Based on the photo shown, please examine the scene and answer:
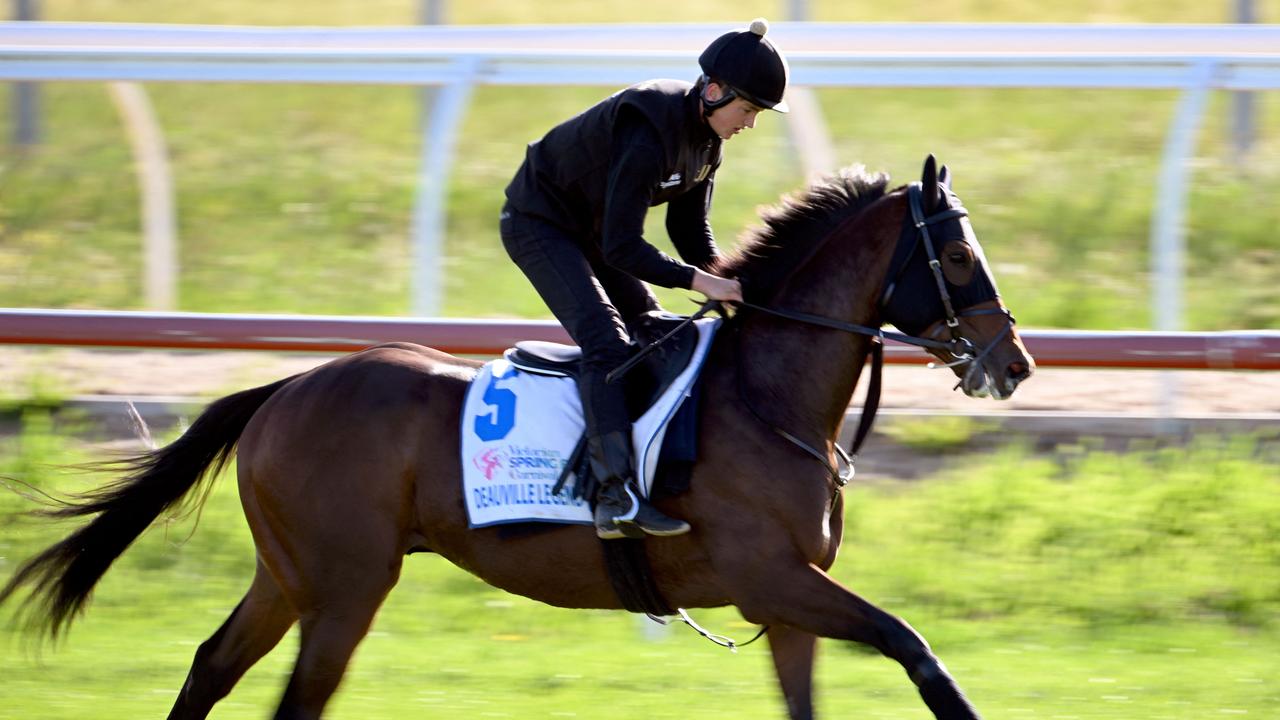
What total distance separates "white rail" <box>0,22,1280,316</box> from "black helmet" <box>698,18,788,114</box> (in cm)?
325

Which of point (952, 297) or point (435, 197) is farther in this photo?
point (435, 197)

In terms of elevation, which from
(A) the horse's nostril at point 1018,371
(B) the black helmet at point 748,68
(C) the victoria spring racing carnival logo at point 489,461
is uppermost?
(B) the black helmet at point 748,68

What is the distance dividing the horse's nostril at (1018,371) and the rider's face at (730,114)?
979 mm

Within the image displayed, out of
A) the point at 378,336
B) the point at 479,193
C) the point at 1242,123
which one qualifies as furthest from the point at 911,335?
the point at 479,193

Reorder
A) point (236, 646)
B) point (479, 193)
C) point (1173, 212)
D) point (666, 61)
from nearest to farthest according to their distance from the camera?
point (236, 646)
point (1173, 212)
point (666, 61)
point (479, 193)

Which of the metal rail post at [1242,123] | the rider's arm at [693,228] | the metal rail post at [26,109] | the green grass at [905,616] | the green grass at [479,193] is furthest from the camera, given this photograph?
the metal rail post at [26,109]

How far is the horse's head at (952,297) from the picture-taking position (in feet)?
13.5

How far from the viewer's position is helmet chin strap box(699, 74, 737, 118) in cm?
414

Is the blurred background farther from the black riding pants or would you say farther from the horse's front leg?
the horse's front leg

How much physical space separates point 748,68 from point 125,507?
2405mm

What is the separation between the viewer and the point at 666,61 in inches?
302

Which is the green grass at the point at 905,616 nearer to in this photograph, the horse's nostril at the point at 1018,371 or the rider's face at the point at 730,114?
the horse's nostril at the point at 1018,371

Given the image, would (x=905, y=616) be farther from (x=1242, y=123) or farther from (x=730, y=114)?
(x=1242, y=123)

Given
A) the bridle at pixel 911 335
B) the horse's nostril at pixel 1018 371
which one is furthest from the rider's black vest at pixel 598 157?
the horse's nostril at pixel 1018 371
